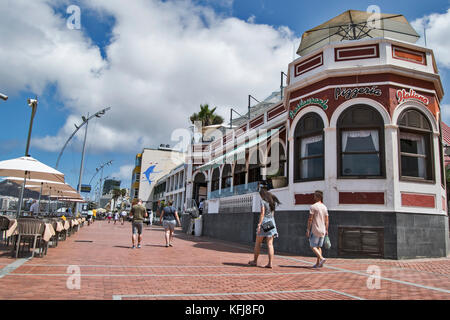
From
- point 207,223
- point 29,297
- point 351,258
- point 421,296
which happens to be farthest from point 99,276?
point 207,223

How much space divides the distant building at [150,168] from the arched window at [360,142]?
5466cm

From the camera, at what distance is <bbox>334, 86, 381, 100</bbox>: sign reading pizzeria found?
10506mm

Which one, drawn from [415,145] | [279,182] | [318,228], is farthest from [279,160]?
[318,228]

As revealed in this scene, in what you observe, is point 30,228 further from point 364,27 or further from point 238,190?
point 364,27

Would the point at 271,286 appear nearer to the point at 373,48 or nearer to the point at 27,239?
the point at 27,239

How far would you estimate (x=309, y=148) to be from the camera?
452 inches

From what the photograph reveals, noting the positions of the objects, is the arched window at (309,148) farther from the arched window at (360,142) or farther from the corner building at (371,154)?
the arched window at (360,142)

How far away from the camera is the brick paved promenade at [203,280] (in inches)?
183

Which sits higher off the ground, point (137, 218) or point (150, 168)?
point (150, 168)

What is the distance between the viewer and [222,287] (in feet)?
17.2

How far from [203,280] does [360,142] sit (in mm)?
7008

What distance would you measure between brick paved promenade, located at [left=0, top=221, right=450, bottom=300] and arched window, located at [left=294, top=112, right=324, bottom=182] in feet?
11.5

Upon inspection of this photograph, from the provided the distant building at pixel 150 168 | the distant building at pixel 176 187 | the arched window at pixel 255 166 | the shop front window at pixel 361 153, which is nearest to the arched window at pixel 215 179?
the arched window at pixel 255 166

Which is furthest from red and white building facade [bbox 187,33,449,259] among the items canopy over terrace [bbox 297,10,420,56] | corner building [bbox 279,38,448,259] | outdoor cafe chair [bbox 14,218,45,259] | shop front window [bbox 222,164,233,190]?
shop front window [bbox 222,164,233,190]
